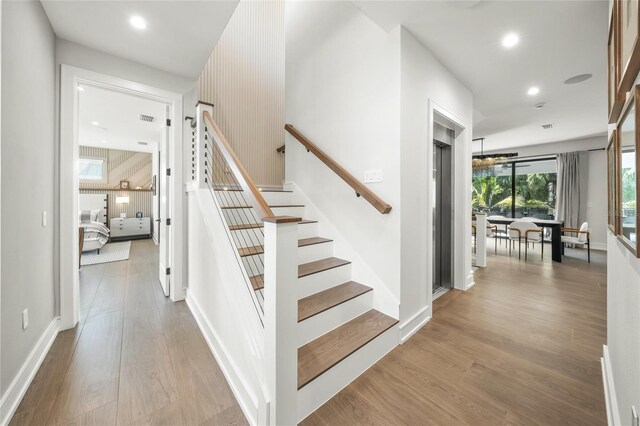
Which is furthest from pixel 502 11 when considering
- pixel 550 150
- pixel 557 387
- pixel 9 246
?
pixel 550 150

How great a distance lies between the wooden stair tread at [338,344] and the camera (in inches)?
62.9

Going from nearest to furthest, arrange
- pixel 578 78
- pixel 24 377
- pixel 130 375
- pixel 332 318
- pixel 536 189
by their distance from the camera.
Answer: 1. pixel 24 377
2. pixel 130 375
3. pixel 332 318
4. pixel 578 78
5. pixel 536 189

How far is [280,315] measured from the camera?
127cm

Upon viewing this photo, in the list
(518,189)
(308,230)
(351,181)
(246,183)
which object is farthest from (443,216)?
(518,189)

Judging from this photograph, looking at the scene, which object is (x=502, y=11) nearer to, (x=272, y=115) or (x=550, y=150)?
(x=272, y=115)

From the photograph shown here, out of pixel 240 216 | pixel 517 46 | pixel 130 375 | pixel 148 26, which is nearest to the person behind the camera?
pixel 130 375

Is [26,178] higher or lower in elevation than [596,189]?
lower

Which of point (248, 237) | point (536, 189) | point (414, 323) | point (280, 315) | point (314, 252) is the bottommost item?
point (414, 323)

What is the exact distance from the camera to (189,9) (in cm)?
209

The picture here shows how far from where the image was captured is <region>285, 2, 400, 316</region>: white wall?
2270 millimetres

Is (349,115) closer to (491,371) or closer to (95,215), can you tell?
(491,371)

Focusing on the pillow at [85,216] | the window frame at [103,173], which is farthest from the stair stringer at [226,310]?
the window frame at [103,173]

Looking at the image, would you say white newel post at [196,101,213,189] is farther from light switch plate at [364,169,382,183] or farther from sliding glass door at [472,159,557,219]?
sliding glass door at [472,159,557,219]

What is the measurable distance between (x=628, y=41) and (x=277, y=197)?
2808mm
